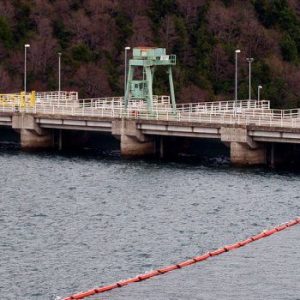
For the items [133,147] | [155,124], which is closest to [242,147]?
[155,124]

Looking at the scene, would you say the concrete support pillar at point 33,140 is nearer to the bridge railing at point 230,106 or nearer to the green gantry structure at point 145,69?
the green gantry structure at point 145,69

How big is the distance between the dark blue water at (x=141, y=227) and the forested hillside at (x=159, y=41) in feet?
135

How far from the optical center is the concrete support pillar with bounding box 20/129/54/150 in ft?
418

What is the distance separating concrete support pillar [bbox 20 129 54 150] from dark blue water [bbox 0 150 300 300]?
9.02 meters

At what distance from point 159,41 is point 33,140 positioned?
40978 mm

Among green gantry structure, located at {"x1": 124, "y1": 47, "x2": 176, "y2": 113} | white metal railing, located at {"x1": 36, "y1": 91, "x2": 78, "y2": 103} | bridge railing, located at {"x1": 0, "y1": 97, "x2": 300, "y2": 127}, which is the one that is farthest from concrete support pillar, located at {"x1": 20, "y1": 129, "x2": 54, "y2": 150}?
green gantry structure, located at {"x1": 124, "y1": 47, "x2": 176, "y2": 113}

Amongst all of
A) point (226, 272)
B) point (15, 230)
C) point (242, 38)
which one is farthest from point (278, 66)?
point (226, 272)

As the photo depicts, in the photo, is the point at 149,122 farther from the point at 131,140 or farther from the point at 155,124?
the point at 131,140

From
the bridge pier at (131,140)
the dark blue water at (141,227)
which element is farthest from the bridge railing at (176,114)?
the dark blue water at (141,227)

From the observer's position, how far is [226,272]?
2763 inches

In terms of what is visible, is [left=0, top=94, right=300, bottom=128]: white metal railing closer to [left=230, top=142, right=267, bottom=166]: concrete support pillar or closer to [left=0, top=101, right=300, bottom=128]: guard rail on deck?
[left=0, top=101, right=300, bottom=128]: guard rail on deck

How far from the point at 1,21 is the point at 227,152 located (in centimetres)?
4838

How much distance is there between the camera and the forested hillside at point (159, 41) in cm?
15788

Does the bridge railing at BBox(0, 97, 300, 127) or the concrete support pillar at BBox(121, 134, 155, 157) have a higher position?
the bridge railing at BBox(0, 97, 300, 127)
